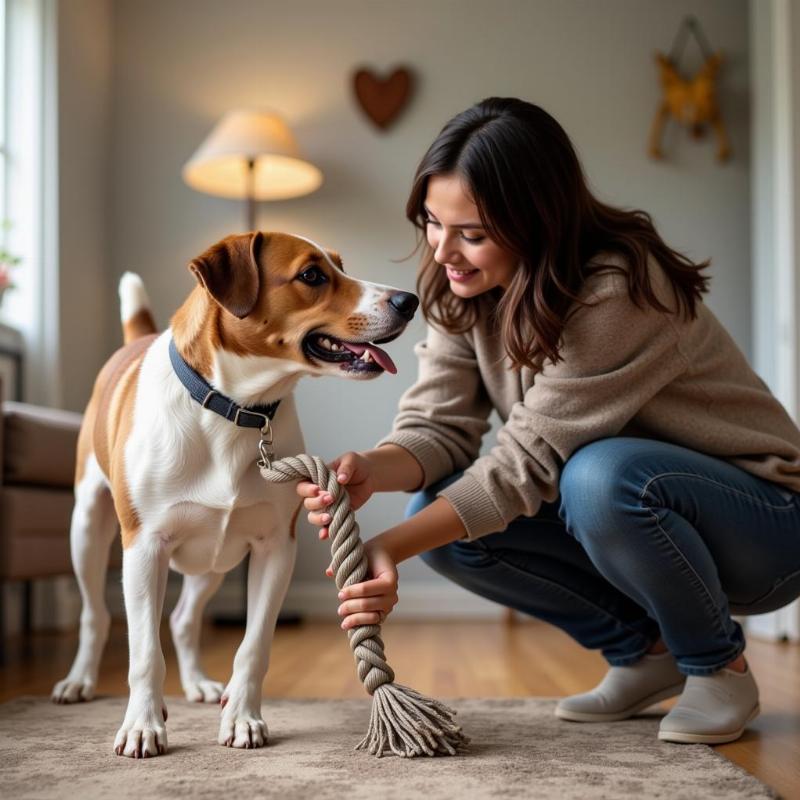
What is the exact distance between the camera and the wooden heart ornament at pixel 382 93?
374 centimetres

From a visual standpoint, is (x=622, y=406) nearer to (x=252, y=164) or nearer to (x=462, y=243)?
(x=462, y=243)

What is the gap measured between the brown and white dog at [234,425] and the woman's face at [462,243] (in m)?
0.15

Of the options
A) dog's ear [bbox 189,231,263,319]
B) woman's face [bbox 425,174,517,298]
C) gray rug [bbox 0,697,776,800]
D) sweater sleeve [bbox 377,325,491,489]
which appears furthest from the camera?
sweater sleeve [bbox 377,325,491,489]

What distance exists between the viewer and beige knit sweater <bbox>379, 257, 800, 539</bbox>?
4.93 ft

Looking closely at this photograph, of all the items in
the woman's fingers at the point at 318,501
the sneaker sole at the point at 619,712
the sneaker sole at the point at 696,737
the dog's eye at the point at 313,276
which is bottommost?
the sneaker sole at the point at 619,712

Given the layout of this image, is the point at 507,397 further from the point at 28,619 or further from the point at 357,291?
the point at 28,619

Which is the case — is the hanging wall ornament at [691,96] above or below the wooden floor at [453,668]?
above

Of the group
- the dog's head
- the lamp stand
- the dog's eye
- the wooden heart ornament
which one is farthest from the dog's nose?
the wooden heart ornament

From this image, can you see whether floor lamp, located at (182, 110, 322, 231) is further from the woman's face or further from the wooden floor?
the woman's face

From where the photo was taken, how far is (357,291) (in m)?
1.47

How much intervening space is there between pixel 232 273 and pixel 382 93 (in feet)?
8.27

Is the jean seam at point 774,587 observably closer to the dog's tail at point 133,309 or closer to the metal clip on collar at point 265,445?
the metal clip on collar at point 265,445

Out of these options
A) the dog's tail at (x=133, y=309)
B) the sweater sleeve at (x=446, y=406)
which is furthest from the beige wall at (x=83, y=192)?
the sweater sleeve at (x=446, y=406)

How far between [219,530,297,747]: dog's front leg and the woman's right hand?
0.11 meters
